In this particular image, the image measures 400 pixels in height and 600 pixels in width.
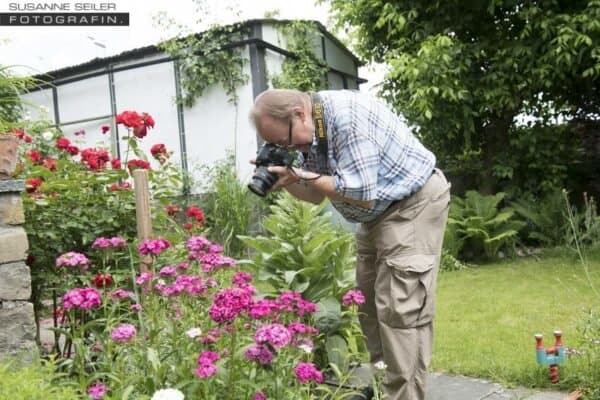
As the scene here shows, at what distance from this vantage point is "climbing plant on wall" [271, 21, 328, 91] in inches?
331

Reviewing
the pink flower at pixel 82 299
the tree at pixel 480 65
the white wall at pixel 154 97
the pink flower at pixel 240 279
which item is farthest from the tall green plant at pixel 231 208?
the pink flower at pixel 82 299

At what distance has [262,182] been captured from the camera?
2152mm

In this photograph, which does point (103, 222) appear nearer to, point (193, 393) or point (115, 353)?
point (115, 353)

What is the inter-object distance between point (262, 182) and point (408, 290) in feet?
2.20

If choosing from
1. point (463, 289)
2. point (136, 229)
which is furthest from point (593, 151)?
point (136, 229)

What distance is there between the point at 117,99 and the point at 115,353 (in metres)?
8.01

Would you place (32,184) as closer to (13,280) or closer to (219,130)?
(13,280)

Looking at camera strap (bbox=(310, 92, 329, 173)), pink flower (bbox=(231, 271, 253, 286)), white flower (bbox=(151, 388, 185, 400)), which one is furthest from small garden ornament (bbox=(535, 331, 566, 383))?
white flower (bbox=(151, 388, 185, 400))

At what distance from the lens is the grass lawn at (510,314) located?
2984mm

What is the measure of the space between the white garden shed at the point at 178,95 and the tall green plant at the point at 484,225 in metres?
2.95


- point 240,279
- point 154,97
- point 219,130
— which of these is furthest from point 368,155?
point 154,97

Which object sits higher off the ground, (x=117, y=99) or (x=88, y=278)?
(x=117, y=99)

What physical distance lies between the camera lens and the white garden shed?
600 cm

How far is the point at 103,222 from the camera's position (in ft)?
9.06
